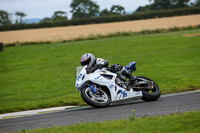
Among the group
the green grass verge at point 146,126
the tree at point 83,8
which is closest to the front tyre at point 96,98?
the green grass verge at point 146,126

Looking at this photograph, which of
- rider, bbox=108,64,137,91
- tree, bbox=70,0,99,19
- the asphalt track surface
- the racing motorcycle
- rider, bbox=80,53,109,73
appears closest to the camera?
the asphalt track surface

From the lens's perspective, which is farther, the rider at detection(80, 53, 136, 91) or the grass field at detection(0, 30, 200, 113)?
the grass field at detection(0, 30, 200, 113)

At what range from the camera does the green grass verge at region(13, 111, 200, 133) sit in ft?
18.4

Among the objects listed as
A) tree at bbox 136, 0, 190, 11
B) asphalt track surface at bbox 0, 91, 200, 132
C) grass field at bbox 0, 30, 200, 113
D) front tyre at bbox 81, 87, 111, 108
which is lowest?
grass field at bbox 0, 30, 200, 113

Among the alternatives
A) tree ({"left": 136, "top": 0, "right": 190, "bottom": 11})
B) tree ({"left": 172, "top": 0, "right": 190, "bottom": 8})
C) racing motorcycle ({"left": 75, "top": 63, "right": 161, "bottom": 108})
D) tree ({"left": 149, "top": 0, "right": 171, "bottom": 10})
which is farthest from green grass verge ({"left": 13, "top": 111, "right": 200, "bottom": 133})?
tree ({"left": 149, "top": 0, "right": 171, "bottom": 10})

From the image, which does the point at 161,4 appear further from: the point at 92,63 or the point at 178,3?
the point at 92,63

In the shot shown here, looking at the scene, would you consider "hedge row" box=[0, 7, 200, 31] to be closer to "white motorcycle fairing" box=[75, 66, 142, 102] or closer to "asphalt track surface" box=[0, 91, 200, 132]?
"asphalt track surface" box=[0, 91, 200, 132]

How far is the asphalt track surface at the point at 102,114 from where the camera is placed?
7.25 m

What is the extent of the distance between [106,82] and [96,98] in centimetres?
51

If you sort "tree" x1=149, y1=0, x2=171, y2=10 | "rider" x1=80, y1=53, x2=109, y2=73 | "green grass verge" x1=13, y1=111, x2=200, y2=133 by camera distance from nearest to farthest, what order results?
"green grass verge" x1=13, y1=111, x2=200, y2=133, "rider" x1=80, y1=53, x2=109, y2=73, "tree" x1=149, y1=0, x2=171, y2=10

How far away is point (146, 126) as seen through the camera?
5.92 m

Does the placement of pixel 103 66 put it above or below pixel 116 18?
below

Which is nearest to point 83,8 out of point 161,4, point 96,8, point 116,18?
point 96,8

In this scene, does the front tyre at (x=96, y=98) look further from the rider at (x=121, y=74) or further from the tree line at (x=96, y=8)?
the tree line at (x=96, y=8)
